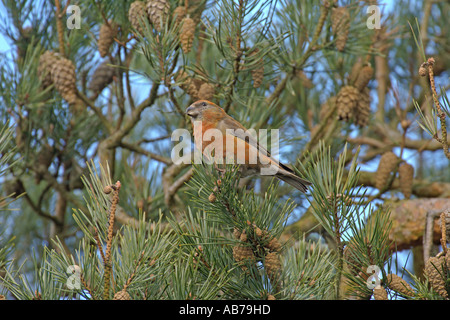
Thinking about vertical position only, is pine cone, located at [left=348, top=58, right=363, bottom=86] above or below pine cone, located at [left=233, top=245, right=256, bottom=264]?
above

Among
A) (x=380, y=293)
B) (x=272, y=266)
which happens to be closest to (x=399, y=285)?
(x=380, y=293)

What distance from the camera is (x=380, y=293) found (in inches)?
66.4

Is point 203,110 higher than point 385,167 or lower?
higher

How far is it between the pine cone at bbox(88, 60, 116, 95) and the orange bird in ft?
3.05

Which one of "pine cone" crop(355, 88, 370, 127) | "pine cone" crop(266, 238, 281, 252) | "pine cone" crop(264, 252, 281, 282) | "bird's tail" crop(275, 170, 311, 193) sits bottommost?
"pine cone" crop(264, 252, 281, 282)

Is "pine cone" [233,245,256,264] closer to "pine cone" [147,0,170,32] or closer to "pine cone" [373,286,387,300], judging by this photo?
"pine cone" [373,286,387,300]

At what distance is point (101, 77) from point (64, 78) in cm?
62

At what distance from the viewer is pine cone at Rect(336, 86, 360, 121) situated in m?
3.41

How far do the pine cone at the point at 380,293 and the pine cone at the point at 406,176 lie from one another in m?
1.90

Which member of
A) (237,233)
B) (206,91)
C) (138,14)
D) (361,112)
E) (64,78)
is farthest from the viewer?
(361,112)

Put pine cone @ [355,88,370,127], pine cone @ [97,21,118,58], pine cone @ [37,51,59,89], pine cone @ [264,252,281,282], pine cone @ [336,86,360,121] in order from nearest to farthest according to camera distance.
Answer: pine cone @ [264,252,281,282]
pine cone @ [97,21,118,58]
pine cone @ [37,51,59,89]
pine cone @ [336,86,360,121]
pine cone @ [355,88,370,127]

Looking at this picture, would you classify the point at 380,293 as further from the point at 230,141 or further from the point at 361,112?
the point at 361,112

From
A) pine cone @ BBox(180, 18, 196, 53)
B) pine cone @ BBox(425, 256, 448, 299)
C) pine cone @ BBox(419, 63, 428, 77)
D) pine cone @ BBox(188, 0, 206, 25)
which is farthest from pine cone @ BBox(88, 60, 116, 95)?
pine cone @ BBox(425, 256, 448, 299)
